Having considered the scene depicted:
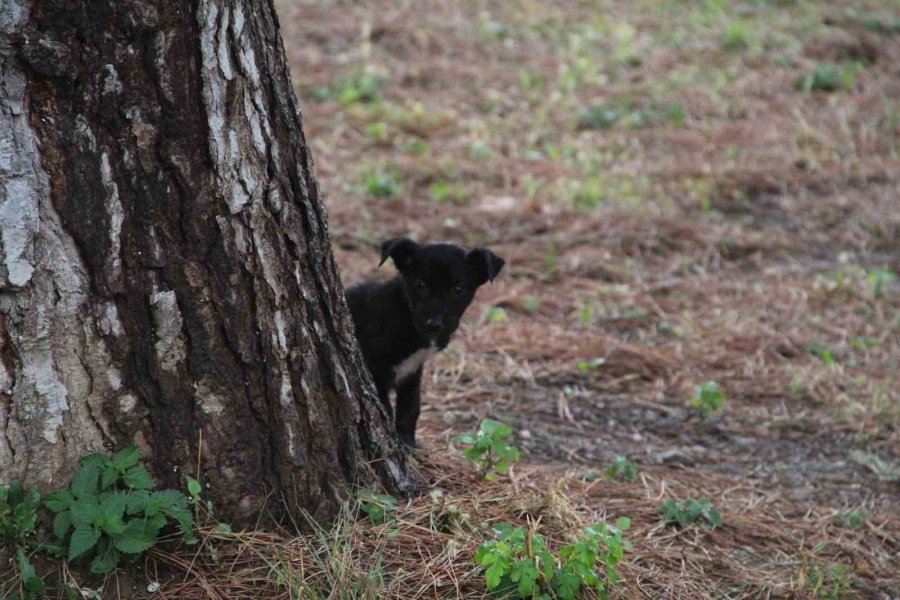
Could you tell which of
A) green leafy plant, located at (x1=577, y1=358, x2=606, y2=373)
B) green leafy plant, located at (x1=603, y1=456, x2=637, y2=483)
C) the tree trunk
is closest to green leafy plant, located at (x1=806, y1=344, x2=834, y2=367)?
green leafy plant, located at (x1=577, y1=358, x2=606, y2=373)

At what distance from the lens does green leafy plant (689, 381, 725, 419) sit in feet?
19.5

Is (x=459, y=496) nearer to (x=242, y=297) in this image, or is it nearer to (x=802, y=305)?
(x=242, y=297)

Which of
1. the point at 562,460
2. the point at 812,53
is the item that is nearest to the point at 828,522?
the point at 562,460

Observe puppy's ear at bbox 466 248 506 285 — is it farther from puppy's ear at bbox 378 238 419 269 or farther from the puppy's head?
puppy's ear at bbox 378 238 419 269

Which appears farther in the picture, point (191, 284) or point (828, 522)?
point (828, 522)

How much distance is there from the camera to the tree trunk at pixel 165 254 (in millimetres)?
2838

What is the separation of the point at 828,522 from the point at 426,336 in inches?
83.1

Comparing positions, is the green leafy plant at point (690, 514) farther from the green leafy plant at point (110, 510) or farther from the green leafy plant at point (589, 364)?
the green leafy plant at point (110, 510)

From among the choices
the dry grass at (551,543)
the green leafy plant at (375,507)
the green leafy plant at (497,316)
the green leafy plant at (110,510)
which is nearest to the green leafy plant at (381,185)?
the green leafy plant at (497,316)

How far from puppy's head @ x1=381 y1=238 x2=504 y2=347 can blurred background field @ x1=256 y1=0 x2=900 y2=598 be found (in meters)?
0.62

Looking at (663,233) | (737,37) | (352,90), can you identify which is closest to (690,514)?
(663,233)

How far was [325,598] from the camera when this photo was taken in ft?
10.6

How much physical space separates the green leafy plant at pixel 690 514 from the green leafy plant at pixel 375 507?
1479mm

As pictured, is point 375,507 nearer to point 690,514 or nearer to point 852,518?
point 690,514
